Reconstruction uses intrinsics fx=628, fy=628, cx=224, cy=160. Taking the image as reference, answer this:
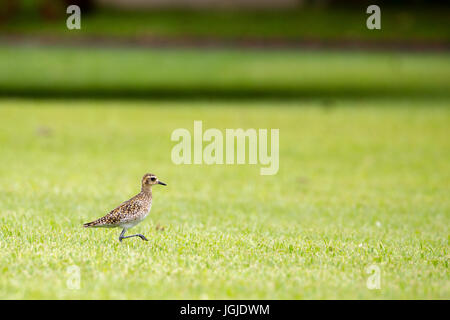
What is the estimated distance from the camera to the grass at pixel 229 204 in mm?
4203

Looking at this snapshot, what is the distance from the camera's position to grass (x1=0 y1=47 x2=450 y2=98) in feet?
75.2

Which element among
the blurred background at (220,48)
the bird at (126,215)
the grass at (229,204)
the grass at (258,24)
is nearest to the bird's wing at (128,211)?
the bird at (126,215)

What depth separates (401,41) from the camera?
29.7 metres

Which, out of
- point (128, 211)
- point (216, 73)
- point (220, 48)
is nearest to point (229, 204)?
point (128, 211)

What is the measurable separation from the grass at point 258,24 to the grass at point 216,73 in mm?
2307

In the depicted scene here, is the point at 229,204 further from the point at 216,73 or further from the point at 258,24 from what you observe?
the point at 258,24

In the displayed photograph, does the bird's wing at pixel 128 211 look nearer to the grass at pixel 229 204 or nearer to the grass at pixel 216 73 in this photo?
the grass at pixel 229 204

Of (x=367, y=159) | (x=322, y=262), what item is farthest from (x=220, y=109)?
(x=322, y=262)

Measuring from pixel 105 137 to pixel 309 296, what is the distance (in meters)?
10.8

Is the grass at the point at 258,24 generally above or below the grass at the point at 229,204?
above

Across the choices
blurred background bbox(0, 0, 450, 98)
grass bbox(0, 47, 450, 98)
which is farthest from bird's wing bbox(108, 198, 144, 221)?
blurred background bbox(0, 0, 450, 98)

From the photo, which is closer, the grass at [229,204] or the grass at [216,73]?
the grass at [229,204]

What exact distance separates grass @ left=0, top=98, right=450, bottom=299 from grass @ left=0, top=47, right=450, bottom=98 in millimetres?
2952
